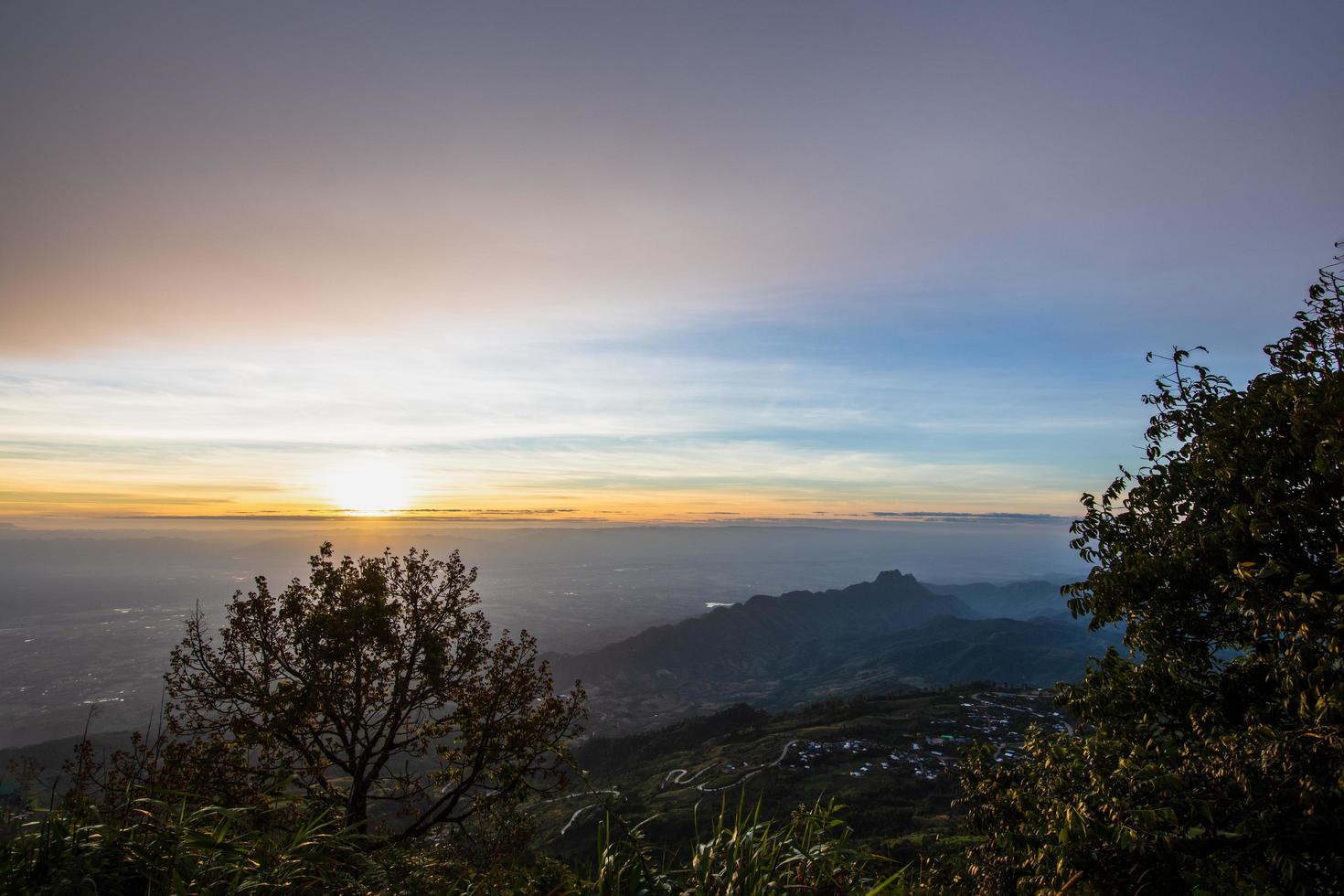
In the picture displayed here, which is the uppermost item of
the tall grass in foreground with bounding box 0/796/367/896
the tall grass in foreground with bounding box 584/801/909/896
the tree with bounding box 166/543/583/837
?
the tall grass in foreground with bounding box 0/796/367/896

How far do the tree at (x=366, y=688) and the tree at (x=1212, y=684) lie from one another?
11073mm

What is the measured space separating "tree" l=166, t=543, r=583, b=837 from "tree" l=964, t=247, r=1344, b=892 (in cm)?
1107

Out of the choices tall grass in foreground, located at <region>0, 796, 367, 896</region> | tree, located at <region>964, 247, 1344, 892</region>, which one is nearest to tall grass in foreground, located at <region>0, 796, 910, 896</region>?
tall grass in foreground, located at <region>0, 796, 367, 896</region>

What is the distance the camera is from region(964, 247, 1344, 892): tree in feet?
27.6

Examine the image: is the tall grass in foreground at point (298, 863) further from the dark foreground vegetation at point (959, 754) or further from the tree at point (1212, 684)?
the tree at point (1212, 684)

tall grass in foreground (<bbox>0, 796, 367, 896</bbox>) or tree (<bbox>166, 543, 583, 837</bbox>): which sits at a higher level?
tall grass in foreground (<bbox>0, 796, 367, 896</bbox>)

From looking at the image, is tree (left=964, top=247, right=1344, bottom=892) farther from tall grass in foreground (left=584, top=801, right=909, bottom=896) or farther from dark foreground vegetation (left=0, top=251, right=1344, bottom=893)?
tall grass in foreground (left=584, top=801, right=909, bottom=896)

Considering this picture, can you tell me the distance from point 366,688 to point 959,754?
16835mm

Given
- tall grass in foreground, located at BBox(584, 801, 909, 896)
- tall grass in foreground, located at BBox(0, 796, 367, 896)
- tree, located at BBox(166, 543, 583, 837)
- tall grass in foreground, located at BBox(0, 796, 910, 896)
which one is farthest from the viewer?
tree, located at BBox(166, 543, 583, 837)

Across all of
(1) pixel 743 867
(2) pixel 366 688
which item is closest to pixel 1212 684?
(1) pixel 743 867

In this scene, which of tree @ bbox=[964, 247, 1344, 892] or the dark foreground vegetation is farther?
tree @ bbox=[964, 247, 1344, 892]

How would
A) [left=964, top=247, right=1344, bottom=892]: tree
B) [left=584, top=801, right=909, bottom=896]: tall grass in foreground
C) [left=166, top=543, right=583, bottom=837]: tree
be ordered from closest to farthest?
[left=584, top=801, right=909, bottom=896]: tall grass in foreground → [left=964, top=247, right=1344, bottom=892]: tree → [left=166, top=543, right=583, bottom=837]: tree

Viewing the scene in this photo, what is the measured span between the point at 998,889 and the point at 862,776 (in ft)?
575

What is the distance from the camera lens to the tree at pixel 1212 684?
842cm
